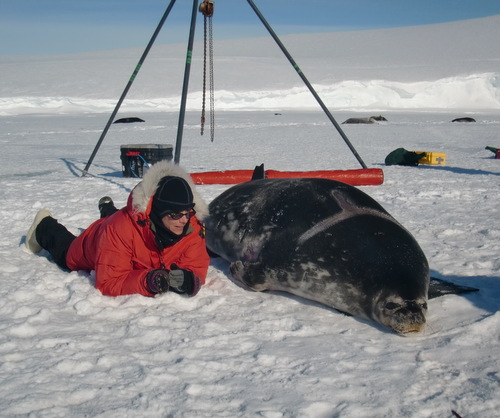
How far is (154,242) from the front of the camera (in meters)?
2.43

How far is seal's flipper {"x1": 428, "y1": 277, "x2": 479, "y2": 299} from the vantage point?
2396 mm

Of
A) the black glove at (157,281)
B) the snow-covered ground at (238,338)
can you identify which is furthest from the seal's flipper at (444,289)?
the black glove at (157,281)

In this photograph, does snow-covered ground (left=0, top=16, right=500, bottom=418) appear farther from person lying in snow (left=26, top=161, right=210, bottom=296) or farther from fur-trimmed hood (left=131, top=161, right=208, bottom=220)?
fur-trimmed hood (left=131, top=161, right=208, bottom=220)

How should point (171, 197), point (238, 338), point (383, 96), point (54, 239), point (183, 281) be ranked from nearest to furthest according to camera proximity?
point (238, 338)
point (171, 197)
point (183, 281)
point (54, 239)
point (383, 96)

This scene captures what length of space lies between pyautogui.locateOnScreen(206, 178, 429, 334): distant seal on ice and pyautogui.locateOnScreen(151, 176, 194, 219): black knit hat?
0.47 meters

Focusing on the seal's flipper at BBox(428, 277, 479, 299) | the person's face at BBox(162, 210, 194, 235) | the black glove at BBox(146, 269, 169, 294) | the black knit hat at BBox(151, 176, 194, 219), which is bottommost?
the seal's flipper at BBox(428, 277, 479, 299)

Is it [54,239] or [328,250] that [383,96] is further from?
[328,250]

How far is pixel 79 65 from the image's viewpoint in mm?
37375

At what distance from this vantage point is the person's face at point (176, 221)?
2.32 meters

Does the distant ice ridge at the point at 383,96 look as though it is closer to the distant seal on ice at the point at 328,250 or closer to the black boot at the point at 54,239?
the black boot at the point at 54,239

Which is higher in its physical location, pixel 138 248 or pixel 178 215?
pixel 178 215

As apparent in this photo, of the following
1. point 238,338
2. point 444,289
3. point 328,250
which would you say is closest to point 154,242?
point 238,338

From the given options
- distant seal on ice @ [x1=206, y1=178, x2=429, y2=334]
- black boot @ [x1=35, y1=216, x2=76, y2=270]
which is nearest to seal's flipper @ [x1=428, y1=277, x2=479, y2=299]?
distant seal on ice @ [x1=206, y1=178, x2=429, y2=334]

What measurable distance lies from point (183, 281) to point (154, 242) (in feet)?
0.68
